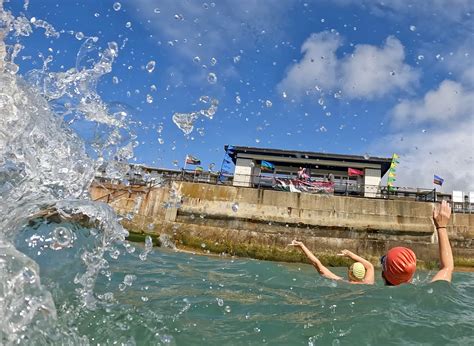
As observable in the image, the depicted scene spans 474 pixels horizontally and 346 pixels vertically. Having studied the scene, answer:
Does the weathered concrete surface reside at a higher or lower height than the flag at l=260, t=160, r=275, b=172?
lower

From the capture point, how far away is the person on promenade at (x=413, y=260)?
12.7 ft

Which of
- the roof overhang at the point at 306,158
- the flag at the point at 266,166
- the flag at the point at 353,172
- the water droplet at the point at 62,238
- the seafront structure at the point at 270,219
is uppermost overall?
the roof overhang at the point at 306,158

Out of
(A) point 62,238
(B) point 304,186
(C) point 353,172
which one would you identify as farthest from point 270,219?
(A) point 62,238

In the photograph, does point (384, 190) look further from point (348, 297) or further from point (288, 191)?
point (348, 297)

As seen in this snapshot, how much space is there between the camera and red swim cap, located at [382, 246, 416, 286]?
4334 mm

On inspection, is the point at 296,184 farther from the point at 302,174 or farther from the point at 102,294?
the point at 102,294

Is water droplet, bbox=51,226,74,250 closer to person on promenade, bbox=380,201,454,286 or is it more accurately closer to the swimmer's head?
person on promenade, bbox=380,201,454,286

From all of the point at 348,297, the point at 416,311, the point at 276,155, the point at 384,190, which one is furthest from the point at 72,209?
the point at 276,155

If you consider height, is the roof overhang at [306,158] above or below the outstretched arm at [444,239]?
above

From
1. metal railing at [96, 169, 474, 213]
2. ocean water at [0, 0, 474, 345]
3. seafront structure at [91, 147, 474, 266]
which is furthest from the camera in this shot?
metal railing at [96, 169, 474, 213]

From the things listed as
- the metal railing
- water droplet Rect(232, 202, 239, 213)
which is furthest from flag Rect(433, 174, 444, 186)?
water droplet Rect(232, 202, 239, 213)

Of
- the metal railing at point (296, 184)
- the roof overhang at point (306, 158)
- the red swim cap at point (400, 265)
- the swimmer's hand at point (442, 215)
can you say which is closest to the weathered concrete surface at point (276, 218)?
the metal railing at point (296, 184)

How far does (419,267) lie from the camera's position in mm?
16609

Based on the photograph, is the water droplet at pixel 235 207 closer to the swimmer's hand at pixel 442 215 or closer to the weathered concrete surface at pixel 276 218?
the weathered concrete surface at pixel 276 218
